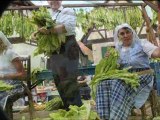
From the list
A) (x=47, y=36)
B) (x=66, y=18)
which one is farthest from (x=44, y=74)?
(x=66, y=18)

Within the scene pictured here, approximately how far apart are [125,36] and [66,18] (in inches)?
27.8

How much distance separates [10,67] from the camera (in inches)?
153

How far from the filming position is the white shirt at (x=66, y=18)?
388 centimetres

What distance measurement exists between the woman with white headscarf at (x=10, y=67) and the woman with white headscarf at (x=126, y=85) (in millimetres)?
962

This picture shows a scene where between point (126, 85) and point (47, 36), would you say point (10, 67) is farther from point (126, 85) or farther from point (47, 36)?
point (126, 85)

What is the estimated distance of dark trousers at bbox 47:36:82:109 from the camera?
393cm

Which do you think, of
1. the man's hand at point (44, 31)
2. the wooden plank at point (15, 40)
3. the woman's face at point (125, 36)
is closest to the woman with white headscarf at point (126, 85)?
the woman's face at point (125, 36)

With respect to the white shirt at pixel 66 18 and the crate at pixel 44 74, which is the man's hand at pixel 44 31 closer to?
the white shirt at pixel 66 18

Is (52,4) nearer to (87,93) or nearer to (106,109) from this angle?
(106,109)

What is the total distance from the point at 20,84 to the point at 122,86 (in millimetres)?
1211

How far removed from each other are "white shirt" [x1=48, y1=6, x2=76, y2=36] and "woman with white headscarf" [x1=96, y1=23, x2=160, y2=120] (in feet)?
1.73

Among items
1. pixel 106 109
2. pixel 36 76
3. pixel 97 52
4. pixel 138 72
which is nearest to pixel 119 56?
pixel 138 72

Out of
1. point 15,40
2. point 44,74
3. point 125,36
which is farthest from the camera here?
point 15,40

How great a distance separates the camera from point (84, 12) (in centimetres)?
769
